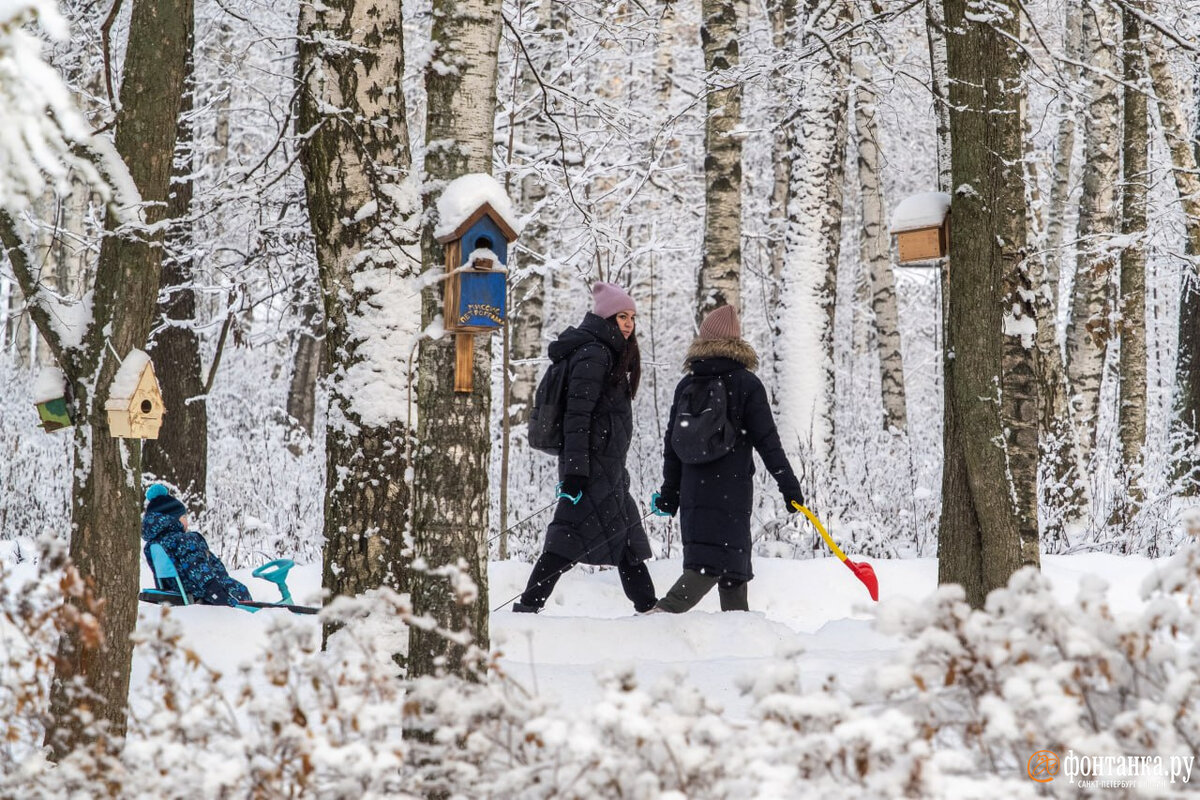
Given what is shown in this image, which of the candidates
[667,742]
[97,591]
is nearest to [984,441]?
[667,742]

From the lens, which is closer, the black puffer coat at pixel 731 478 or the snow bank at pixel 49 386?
the snow bank at pixel 49 386

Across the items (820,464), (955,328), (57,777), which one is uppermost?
(955,328)

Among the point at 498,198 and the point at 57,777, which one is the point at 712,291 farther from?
the point at 57,777

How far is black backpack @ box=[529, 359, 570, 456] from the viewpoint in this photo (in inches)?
215

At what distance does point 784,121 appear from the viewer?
9.47m

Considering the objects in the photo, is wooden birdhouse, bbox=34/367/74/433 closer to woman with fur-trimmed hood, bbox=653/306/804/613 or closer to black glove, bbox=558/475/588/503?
black glove, bbox=558/475/588/503

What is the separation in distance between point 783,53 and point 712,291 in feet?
5.97

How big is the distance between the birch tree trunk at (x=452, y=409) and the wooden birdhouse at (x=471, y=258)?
0.04 metres

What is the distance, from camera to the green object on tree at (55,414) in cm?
391

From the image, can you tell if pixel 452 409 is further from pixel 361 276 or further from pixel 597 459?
pixel 597 459

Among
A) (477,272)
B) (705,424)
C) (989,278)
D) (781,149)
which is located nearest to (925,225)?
(989,278)

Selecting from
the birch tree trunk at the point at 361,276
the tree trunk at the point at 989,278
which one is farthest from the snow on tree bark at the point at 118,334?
the tree trunk at the point at 989,278

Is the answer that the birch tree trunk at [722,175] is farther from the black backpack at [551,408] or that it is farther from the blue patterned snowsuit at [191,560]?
the blue patterned snowsuit at [191,560]

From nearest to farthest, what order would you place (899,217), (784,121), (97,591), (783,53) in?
(97,591) → (899,217) → (783,53) → (784,121)
